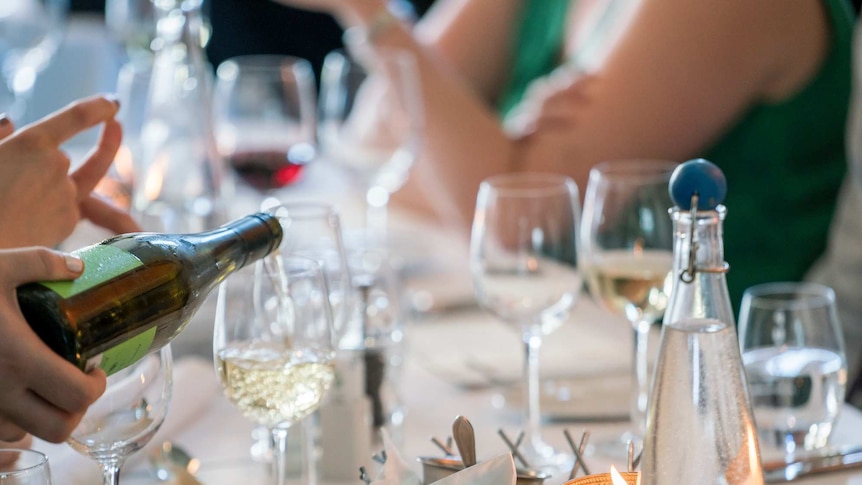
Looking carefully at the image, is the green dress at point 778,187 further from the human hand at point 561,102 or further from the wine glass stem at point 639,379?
the wine glass stem at point 639,379

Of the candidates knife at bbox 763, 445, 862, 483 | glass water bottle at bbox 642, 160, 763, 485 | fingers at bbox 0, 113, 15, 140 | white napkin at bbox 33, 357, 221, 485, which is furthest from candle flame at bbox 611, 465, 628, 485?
fingers at bbox 0, 113, 15, 140

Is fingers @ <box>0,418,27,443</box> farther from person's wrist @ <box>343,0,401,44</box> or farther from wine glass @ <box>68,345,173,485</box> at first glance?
person's wrist @ <box>343,0,401,44</box>

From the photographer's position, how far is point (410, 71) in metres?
1.40

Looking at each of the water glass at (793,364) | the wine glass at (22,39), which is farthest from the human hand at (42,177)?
the wine glass at (22,39)

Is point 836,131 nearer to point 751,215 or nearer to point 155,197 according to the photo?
point 751,215

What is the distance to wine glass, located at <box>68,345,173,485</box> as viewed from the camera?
646 mm

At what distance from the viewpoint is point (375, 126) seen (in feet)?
4.72

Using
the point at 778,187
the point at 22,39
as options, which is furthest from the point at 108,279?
the point at 22,39

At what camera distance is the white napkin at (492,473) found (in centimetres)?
57

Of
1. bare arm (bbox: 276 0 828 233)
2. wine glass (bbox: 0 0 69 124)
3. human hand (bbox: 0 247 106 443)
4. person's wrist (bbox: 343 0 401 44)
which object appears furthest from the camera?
wine glass (bbox: 0 0 69 124)

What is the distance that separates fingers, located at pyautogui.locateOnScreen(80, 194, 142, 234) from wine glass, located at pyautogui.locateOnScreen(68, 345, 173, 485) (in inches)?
7.8

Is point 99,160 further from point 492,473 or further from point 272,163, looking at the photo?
point 272,163

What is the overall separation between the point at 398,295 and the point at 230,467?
8.6 inches

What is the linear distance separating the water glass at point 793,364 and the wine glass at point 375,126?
2.06 feet
